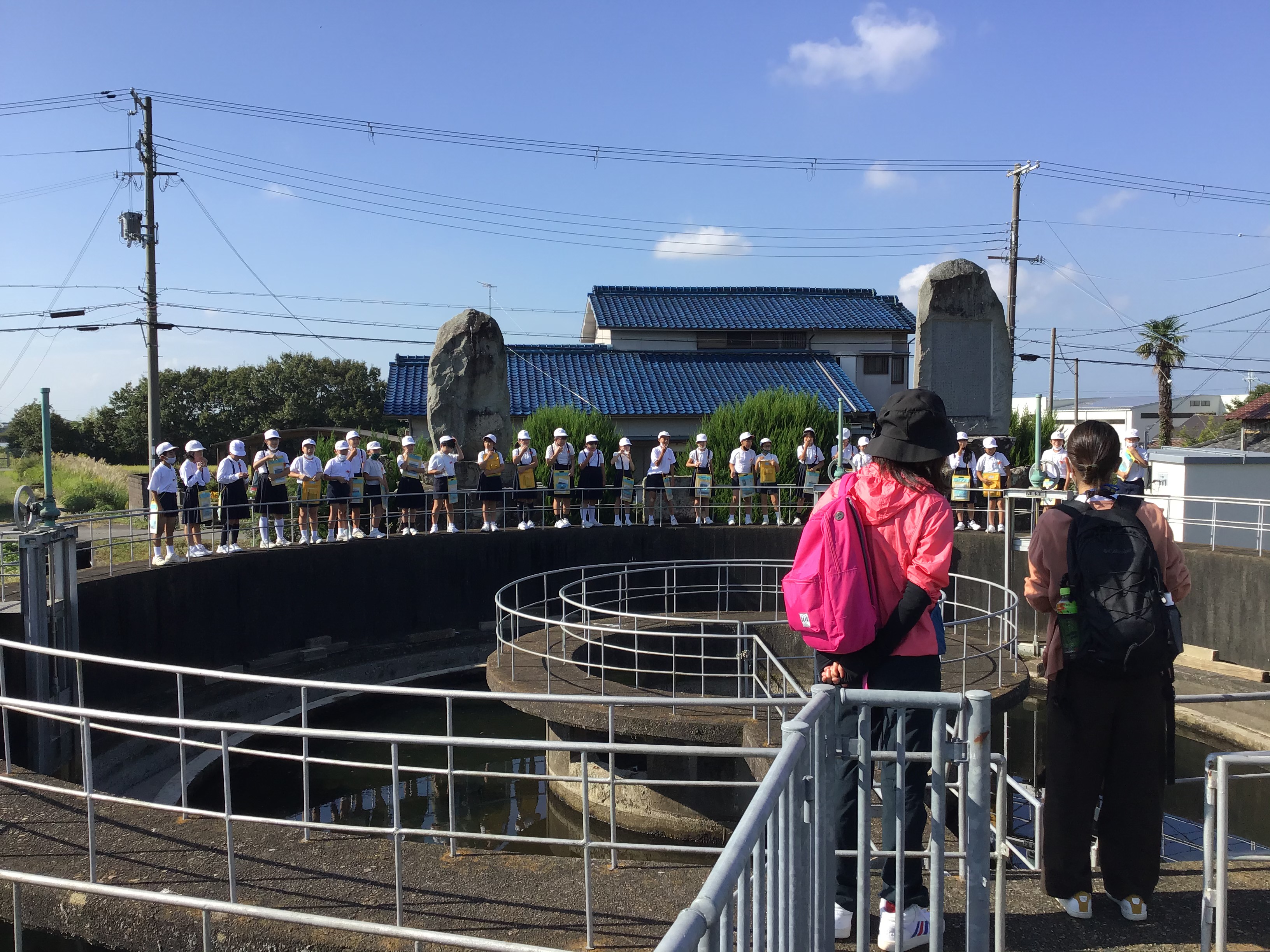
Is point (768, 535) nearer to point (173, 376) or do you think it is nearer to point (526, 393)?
point (526, 393)

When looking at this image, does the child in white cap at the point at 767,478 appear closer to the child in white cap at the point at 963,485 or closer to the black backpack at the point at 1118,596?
the child in white cap at the point at 963,485

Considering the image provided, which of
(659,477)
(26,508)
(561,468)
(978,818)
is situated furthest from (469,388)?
(978,818)

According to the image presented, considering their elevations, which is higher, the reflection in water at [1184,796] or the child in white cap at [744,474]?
the child in white cap at [744,474]

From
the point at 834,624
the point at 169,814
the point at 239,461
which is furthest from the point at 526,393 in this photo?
the point at 834,624

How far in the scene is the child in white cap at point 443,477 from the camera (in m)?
16.6

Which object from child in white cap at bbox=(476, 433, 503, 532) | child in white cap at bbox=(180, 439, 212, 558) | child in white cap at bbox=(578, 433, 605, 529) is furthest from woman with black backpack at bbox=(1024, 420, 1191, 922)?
child in white cap at bbox=(578, 433, 605, 529)

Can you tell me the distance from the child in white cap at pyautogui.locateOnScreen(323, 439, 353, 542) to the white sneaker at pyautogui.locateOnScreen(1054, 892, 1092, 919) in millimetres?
12802

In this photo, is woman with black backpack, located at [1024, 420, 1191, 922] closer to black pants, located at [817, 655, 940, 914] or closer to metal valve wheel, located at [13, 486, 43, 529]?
black pants, located at [817, 655, 940, 914]

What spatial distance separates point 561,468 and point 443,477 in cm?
212

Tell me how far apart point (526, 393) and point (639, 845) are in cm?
2434

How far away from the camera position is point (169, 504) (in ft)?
43.0

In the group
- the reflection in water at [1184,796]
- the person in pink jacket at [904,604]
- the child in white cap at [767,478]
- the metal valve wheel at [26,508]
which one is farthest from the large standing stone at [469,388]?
the person in pink jacket at [904,604]

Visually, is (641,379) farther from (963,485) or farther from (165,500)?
(165,500)

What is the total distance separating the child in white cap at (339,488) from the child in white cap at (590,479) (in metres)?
4.06
